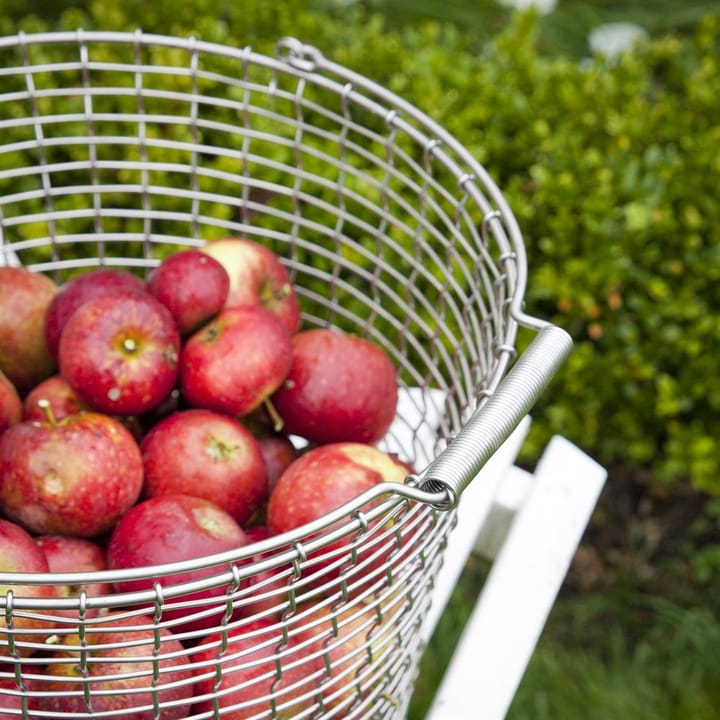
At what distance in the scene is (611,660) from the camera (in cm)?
181

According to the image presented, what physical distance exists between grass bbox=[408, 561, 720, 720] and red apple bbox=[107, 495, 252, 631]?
3.07ft

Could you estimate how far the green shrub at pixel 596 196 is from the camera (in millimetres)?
1703

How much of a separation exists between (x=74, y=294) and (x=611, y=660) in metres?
1.22

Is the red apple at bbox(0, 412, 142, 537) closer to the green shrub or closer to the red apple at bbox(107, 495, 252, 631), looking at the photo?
the red apple at bbox(107, 495, 252, 631)

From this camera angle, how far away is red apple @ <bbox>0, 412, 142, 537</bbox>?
87 centimetres

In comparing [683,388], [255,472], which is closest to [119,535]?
[255,472]

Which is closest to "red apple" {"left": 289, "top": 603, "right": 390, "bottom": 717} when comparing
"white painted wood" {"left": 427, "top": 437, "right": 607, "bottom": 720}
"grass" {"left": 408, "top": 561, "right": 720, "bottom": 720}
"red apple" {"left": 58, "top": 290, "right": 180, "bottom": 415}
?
"white painted wood" {"left": 427, "top": 437, "right": 607, "bottom": 720}

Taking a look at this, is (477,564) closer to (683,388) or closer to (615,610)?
(615,610)

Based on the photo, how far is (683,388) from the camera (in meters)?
1.83

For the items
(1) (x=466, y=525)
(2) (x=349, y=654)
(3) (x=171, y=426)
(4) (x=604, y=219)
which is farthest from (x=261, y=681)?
(4) (x=604, y=219)

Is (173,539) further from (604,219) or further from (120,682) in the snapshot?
(604,219)

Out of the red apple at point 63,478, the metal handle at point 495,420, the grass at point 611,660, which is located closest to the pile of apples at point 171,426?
the red apple at point 63,478

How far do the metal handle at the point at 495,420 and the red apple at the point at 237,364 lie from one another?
0.34 meters

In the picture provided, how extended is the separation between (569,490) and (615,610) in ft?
2.84
